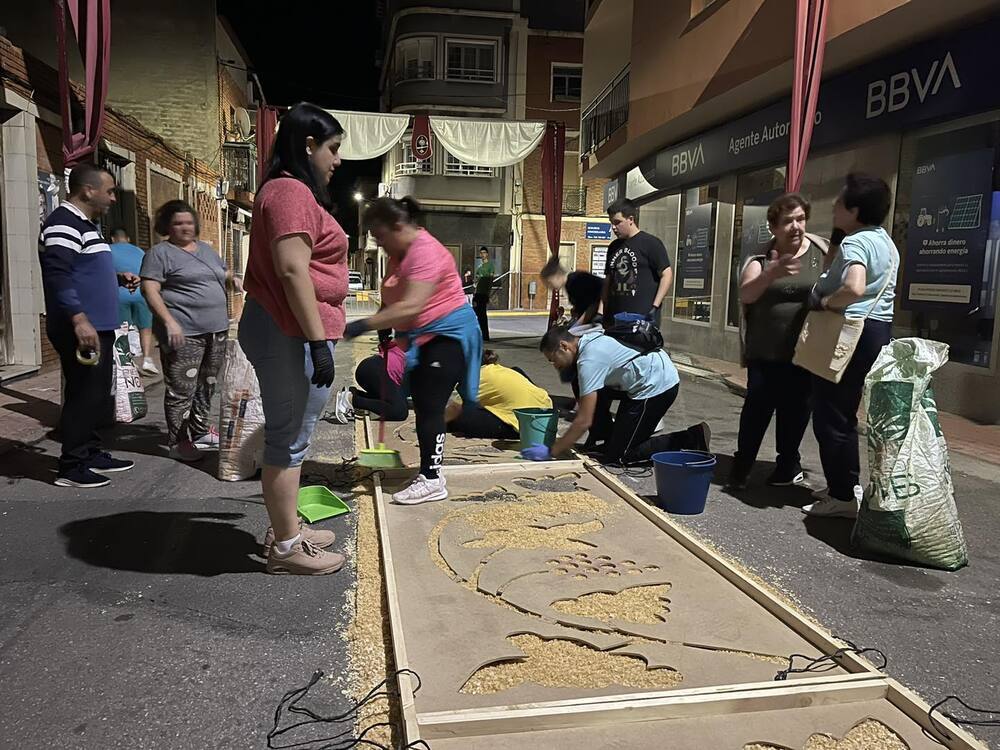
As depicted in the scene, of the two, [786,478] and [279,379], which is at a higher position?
[279,379]

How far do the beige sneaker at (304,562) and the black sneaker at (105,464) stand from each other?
2189 mm

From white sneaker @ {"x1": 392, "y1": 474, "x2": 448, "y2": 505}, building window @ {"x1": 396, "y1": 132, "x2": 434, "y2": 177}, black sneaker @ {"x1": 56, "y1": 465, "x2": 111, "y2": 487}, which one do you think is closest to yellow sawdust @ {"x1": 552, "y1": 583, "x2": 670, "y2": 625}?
white sneaker @ {"x1": 392, "y1": 474, "x2": 448, "y2": 505}

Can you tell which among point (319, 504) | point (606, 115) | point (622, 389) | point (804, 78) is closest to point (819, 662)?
point (319, 504)

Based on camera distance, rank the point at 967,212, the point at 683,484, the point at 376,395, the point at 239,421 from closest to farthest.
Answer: the point at 683,484 → the point at 239,421 → the point at 376,395 → the point at 967,212

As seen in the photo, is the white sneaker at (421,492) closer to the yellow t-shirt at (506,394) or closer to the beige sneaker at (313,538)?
the beige sneaker at (313,538)

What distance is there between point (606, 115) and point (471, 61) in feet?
57.7

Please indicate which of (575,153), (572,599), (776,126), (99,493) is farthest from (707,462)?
(575,153)

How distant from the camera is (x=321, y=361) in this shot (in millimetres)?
2754

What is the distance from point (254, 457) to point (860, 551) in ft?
11.5

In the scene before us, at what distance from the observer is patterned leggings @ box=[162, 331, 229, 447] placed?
4812 millimetres

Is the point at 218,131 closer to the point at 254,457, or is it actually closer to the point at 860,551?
the point at 254,457

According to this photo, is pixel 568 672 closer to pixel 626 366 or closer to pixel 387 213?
pixel 387 213

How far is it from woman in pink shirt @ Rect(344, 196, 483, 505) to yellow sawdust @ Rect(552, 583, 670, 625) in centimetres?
136

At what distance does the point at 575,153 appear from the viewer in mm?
31328
